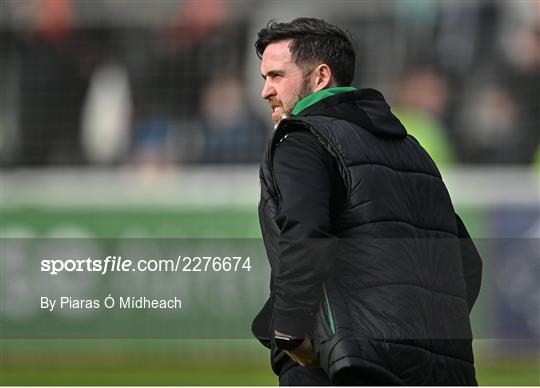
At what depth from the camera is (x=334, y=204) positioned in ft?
8.09

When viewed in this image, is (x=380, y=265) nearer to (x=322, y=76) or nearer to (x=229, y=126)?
(x=322, y=76)

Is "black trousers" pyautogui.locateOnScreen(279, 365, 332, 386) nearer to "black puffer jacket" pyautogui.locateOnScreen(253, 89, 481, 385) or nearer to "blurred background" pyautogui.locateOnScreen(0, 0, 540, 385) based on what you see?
"black puffer jacket" pyautogui.locateOnScreen(253, 89, 481, 385)

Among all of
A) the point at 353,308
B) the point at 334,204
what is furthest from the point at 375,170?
the point at 353,308

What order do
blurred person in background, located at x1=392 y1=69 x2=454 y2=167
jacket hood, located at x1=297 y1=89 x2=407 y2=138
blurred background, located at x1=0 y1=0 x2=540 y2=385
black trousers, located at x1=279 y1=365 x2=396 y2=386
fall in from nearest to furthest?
1. black trousers, located at x1=279 y1=365 x2=396 y2=386
2. jacket hood, located at x1=297 y1=89 x2=407 y2=138
3. blurred background, located at x1=0 y1=0 x2=540 y2=385
4. blurred person in background, located at x1=392 y1=69 x2=454 y2=167

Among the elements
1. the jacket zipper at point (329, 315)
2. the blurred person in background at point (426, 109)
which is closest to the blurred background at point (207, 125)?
the blurred person in background at point (426, 109)

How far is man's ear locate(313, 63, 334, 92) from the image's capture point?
2.69 metres

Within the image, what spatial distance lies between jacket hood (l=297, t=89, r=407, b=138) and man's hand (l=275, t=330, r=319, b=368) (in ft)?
1.67

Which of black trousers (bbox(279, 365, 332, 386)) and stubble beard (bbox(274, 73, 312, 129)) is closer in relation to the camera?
black trousers (bbox(279, 365, 332, 386))

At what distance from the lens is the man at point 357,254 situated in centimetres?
240

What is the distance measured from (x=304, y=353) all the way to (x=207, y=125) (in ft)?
20.5

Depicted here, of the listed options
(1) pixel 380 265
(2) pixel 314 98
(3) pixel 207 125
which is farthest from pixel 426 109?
(1) pixel 380 265

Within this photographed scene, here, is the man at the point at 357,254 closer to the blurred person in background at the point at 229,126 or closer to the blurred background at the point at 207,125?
the blurred background at the point at 207,125

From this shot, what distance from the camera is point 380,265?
2.46 meters

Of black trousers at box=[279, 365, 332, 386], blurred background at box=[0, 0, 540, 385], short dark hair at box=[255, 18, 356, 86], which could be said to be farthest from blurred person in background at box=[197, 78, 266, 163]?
black trousers at box=[279, 365, 332, 386]
